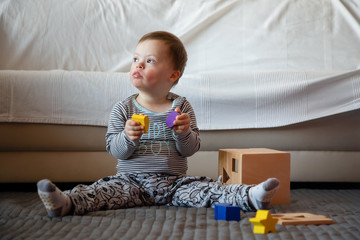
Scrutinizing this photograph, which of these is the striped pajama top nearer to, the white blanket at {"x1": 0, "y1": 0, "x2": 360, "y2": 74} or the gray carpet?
the gray carpet

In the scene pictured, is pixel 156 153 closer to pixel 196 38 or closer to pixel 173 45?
pixel 173 45

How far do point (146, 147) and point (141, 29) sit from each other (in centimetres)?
86

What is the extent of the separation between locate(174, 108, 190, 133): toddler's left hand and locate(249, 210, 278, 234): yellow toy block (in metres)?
0.32

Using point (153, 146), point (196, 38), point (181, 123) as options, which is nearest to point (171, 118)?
point (181, 123)

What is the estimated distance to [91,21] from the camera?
185cm

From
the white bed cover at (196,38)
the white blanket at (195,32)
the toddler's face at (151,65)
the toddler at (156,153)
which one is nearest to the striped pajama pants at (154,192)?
the toddler at (156,153)

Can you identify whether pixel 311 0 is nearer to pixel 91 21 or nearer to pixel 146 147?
pixel 91 21

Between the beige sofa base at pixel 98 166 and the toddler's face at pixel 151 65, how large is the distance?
36 cm

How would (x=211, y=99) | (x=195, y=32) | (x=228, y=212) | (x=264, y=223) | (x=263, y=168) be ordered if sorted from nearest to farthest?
(x=264, y=223)
(x=228, y=212)
(x=263, y=168)
(x=211, y=99)
(x=195, y=32)

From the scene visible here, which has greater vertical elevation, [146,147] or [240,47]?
[240,47]

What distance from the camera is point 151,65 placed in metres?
1.15

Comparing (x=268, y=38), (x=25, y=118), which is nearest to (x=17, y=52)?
(x=25, y=118)

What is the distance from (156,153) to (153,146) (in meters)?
0.02

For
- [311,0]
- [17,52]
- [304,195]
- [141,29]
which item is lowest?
[304,195]
